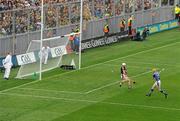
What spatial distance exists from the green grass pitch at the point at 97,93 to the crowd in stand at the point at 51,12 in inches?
186

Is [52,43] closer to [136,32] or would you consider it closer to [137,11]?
[136,32]

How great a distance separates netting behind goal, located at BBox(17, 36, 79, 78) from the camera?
46.6 metres

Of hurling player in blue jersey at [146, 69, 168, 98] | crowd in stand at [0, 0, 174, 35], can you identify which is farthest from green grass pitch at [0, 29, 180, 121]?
crowd in stand at [0, 0, 174, 35]

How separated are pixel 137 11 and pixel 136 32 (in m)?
5.54

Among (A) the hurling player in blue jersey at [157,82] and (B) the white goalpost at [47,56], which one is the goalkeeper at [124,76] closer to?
(A) the hurling player in blue jersey at [157,82]

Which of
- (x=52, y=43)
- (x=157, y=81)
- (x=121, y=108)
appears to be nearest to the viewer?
(x=121, y=108)

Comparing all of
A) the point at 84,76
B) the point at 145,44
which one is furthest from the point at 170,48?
the point at 84,76

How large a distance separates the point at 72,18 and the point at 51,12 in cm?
345

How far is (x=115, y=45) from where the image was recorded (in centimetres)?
6281

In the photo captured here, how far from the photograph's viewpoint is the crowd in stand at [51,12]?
5256cm

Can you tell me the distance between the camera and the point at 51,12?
191ft

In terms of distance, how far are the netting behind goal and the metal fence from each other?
12.6 feet

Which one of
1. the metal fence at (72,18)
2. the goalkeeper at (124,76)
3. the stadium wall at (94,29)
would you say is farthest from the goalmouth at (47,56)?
the goalkeeper at (124,76)

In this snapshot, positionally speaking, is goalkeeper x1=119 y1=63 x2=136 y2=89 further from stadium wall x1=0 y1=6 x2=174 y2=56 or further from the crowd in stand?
the crowd in stand
